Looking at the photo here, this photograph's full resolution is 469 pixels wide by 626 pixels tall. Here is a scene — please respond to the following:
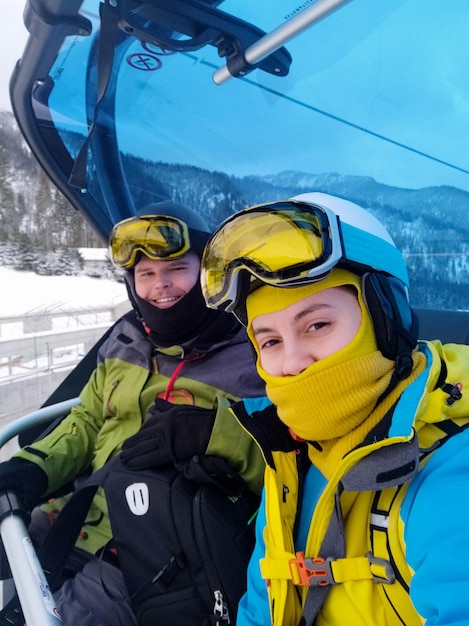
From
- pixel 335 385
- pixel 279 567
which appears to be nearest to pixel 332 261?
pixel 335 385

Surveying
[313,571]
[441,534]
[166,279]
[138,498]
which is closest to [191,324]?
[166,279]

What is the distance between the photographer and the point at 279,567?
2.93 feet

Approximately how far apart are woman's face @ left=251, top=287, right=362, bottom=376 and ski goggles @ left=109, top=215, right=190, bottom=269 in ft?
2.51

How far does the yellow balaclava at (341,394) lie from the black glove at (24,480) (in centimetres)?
99

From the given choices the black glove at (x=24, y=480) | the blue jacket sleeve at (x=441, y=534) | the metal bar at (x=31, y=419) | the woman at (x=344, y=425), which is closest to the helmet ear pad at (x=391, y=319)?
the woman at (x=344, y=425)

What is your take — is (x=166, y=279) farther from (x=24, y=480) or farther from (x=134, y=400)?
(x=24, y=480)

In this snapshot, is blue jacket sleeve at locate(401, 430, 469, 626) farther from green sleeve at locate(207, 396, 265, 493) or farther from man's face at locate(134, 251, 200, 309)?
man's face at locate(134, 251, 200, 309)

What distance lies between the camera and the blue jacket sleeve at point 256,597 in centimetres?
100

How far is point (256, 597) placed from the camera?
1021 mm

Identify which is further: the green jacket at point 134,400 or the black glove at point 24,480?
the black glove at point 24,480

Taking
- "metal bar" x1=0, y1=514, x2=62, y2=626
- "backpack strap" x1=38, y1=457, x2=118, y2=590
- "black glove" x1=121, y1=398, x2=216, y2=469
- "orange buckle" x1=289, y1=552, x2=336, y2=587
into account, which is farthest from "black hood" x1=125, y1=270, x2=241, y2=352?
"orange buckle" x1=289, y1=552, x2=336, y2=587

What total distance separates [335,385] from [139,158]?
1.97m

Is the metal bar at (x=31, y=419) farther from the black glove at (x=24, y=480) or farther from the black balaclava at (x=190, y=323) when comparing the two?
the black balaclava at (x=190, y=323)

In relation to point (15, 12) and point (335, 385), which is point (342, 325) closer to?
point (335, 385)
